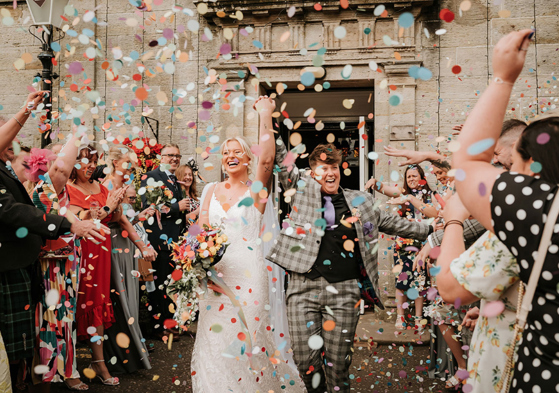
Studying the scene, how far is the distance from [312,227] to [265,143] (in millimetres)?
735

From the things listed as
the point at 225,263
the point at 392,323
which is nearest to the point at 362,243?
the point at 225,263

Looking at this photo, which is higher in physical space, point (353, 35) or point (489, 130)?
point (353, 35)

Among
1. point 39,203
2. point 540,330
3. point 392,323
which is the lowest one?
point 392,323

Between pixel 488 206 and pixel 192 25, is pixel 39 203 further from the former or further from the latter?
pixel 488 206

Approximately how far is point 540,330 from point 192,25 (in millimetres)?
2398

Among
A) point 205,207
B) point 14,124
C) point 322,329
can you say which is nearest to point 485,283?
point 322,329

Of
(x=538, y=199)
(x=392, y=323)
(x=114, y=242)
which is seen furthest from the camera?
(x=392, y=323)

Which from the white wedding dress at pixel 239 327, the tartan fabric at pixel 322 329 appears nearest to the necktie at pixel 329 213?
the tartan fabric at pixel 322 329

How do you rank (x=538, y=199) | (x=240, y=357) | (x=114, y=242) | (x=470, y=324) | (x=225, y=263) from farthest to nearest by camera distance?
(x=114, y=242) < (x=225, y=263) < (x=240, y=357) < (x=470, y=324) < (x=538, y=199)

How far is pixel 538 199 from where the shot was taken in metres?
1.38

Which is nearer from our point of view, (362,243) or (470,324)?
(470,324)

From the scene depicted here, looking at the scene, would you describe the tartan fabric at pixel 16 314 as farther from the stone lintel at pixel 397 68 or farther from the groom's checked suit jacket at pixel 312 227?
the stone lintel at pixel 397 68

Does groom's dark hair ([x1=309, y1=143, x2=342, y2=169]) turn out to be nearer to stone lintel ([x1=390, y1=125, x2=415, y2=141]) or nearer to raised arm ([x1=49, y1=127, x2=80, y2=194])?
raised arm ([x1=49, y1=127, x2=80, y2=194])

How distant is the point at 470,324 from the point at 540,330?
1168 millimetres
